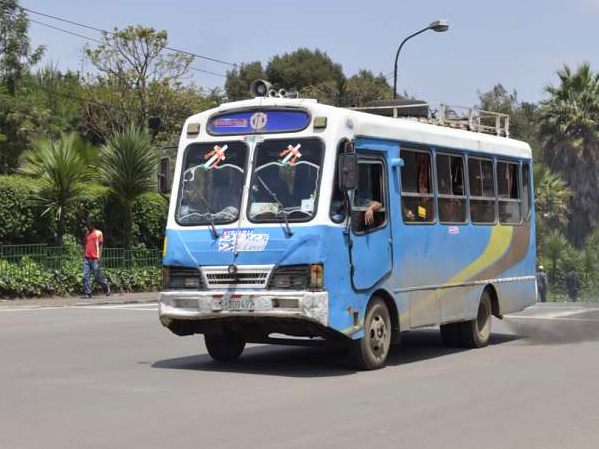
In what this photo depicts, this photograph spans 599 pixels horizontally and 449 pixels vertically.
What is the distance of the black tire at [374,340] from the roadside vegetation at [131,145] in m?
15.5

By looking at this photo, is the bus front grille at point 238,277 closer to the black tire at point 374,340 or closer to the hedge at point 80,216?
the black tire at point 374,340

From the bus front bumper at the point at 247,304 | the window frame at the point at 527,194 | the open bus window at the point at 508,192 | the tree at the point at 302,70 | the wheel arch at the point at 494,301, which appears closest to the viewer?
the bus front bumper at the point at 247,304

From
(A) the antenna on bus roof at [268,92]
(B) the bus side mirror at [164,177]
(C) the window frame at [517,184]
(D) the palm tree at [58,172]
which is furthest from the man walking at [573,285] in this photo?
(B) the bus side mirror at [164,177]

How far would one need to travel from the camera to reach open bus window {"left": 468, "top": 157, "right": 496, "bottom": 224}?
49.8ft

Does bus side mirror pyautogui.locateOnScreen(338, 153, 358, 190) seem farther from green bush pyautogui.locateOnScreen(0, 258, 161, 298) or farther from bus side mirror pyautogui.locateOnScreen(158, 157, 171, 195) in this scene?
green bush pyautogui.locateOnScreen(0, 258, 161, 298)

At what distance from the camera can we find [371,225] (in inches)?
492

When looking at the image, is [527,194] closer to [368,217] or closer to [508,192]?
[508,192]

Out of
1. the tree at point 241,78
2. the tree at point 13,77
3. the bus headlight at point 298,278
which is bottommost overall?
the bus headlight at point 298,278

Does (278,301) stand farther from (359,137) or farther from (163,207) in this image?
(163,207)

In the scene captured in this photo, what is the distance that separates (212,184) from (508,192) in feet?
18.4

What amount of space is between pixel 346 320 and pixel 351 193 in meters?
1.39

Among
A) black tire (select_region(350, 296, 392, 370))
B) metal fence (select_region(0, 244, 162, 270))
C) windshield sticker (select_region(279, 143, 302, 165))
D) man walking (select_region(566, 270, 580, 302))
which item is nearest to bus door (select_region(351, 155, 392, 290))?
black tire (select_region(350, 296, 392, 370))

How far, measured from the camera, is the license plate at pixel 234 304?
38.4 feet

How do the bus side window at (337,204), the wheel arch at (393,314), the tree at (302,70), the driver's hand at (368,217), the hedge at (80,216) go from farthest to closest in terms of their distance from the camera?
the tree at (302,70), the hedge at (80,216), the wheel arch at (393,314), the driver's hand at (368,217), the bus side window at (337,204)
